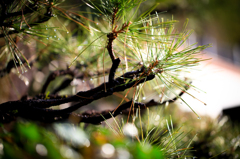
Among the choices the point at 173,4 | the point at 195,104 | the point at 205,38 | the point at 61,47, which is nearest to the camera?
the point at 61,47

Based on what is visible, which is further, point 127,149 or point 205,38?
point 205,38

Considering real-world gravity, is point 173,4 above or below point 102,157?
above

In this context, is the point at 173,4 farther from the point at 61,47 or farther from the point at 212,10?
the point at 61,47

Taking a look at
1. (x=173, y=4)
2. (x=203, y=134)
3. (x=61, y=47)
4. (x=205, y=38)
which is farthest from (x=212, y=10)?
(x=61, y=47)

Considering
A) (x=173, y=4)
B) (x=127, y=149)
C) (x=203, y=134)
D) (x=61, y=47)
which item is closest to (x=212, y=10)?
(x=173, y=4)

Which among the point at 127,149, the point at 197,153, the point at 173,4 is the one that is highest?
the point at 173,4

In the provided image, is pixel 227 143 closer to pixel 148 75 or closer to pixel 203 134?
pixel 203 134

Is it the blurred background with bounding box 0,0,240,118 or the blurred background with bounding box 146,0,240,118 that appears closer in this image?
the blurred background with bounding box 0,0,240,118

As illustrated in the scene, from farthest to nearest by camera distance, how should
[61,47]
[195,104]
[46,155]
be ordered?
1. [195,104]
2. [61,47]
3. [46,155]

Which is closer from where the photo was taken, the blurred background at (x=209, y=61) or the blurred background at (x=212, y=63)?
the blurred background at (x=209, y=61)
